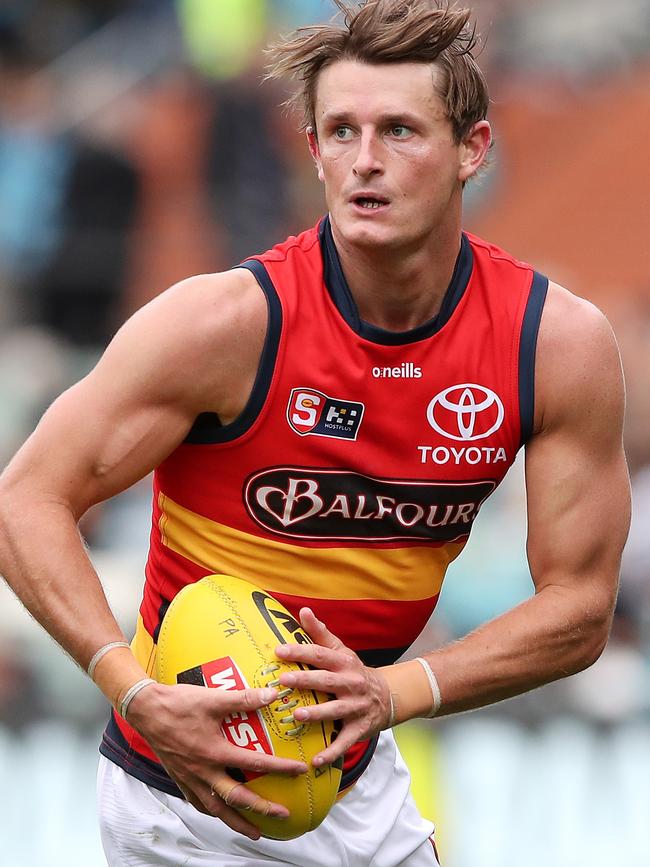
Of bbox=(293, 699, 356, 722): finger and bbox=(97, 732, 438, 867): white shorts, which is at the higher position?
bbox=(293, 699, 356, 722): finger

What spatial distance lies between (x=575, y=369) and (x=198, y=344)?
973mm

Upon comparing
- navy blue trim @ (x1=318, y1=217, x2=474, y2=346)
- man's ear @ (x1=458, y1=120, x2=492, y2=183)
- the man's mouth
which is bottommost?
navy blue trim @ (x1=318, y1=217, x2=474, y2=346)

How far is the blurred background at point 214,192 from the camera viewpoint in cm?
798

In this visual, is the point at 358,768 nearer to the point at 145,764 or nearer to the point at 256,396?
the point at 145,764

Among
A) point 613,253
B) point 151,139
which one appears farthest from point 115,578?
point 613,253

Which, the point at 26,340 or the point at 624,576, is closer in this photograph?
the point at 624,576

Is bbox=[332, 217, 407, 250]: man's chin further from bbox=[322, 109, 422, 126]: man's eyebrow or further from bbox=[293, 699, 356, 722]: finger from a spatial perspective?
bbox=[293, 699, 356, 722]: finger

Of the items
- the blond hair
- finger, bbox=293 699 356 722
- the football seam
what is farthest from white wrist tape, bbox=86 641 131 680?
the blond hair

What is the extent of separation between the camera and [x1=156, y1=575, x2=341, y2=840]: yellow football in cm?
359

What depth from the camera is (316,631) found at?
12.1ft

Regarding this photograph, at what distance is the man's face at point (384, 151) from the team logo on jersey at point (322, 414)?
401mm

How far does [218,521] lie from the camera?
4.10 metres

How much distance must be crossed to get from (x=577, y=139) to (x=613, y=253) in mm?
879

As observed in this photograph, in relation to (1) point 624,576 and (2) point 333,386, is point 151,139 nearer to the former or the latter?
(1) point 624,576
